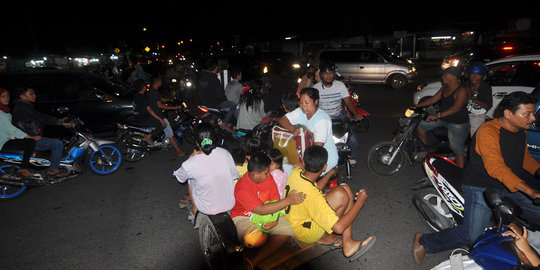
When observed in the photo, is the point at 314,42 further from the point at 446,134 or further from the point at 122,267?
the point at 122,267

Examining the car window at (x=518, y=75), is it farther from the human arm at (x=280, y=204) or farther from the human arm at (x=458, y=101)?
the human arm at (x=280, y=204)

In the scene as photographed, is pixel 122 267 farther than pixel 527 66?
No

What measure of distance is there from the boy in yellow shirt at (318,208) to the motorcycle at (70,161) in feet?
14.6

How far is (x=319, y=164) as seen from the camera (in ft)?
9.21

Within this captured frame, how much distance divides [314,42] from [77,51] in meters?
30.6

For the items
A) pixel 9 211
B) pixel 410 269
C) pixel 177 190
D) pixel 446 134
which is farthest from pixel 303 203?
pixel 9 211

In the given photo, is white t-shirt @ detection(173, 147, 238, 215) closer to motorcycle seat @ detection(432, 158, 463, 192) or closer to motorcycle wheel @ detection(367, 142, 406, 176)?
motorcycle seat @ detection(432, 158, 463, 192)

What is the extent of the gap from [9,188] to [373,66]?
14060 mm

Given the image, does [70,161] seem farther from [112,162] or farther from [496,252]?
[496,252]

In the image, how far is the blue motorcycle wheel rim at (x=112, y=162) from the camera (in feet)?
19.4

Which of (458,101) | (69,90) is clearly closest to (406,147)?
(458,101)

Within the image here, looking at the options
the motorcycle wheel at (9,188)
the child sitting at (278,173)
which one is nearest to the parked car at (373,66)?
the child sitting at (278,173)

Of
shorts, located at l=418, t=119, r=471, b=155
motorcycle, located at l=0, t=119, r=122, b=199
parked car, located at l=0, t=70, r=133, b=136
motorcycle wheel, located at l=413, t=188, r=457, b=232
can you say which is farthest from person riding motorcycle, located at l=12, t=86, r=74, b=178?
shorts, located at l=418, t=119, r=471, b=155

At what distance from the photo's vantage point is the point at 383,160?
5.23 metres
